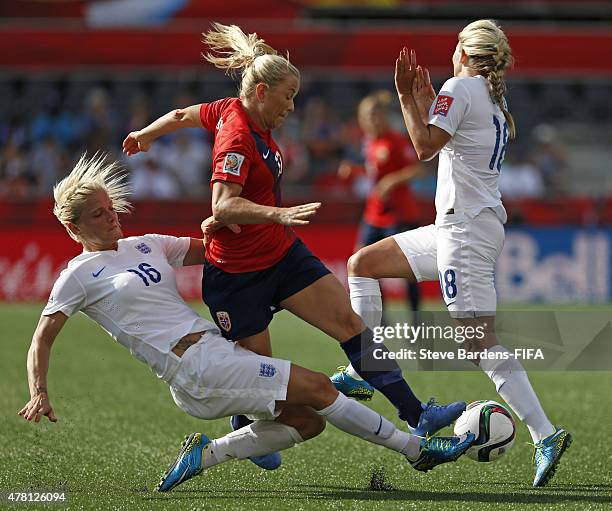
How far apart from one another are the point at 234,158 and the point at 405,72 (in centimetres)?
94

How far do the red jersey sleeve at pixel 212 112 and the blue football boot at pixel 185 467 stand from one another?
1513mm

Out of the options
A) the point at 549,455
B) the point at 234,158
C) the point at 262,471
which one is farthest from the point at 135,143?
the point at 549,455

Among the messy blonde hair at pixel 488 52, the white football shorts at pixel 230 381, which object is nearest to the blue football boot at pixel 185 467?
the white football shorts at pixel 230 381

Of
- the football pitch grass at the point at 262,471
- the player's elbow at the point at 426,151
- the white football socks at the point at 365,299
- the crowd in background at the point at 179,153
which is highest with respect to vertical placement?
the player's elbow at the point at 426,151

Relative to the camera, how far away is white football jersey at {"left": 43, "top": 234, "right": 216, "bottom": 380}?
4.86 metres

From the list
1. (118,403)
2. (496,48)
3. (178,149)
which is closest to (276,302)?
(496,48)

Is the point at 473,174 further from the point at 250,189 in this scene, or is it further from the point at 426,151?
the point at 250,189

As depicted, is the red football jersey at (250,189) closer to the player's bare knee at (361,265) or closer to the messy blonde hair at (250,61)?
the messy blonde hair at (250,61)

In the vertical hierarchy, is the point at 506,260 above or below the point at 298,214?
below

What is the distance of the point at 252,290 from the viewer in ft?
17.2

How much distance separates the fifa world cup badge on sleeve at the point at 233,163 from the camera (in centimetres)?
489

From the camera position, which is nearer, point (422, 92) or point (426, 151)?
point (426, 151)

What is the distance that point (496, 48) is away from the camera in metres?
5.28

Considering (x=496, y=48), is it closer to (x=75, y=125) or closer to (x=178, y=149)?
(x=178, y=149)
